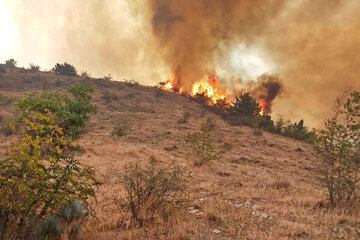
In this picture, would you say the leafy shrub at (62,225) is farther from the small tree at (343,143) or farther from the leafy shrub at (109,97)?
the leafy shrub at (109,97)

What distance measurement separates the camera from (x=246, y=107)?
5309 centimetres

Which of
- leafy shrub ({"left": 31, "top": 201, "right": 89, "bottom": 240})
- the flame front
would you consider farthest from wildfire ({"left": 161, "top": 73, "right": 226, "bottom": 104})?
leafy shrub ({"left": 31, "top": 201, "right": 89, "bottom": 240})

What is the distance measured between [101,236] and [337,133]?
28.7ft

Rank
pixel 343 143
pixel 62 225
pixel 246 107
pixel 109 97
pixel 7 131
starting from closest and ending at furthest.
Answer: pixel 62 225
pixel 343 143
pixel 7 131
pixel 109 97
pixel 246 107

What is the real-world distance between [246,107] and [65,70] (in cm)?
5454

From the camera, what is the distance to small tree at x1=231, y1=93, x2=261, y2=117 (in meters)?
52.6

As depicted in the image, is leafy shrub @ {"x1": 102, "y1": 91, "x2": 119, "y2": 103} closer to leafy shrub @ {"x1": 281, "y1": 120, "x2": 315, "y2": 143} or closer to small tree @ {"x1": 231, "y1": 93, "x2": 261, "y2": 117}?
small tree @ {"x1": 231, "y1": 93, "x2": 261, "y2": 117}

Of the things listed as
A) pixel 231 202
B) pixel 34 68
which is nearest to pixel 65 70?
pixel 34 68

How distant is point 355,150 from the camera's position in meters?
8.64

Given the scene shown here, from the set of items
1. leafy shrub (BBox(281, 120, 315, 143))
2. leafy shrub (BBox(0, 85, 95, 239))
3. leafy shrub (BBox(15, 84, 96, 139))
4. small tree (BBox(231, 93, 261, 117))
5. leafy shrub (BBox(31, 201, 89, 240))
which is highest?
small tree (BBox(231, 93, 261, 117))

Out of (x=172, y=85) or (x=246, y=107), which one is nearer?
(x=246, y=107)

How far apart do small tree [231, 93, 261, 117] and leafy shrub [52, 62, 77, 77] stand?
4986cm

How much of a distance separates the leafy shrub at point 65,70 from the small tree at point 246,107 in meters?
49.9

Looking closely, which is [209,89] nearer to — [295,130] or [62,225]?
[295,130]
